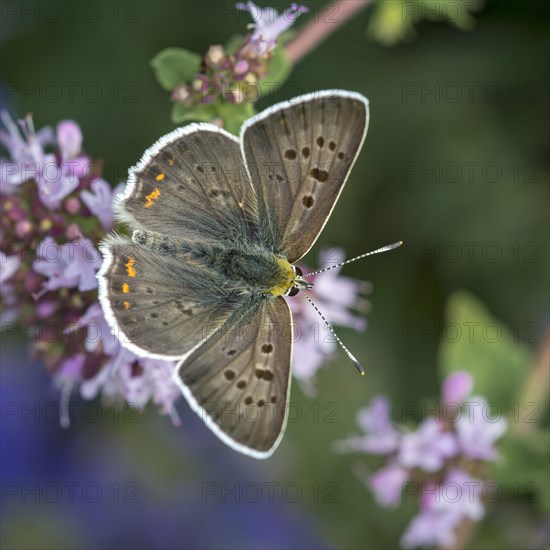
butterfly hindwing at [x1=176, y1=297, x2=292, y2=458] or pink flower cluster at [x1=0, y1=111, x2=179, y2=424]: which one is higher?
pink flower cluster at [x1=0, y1=111, x2=179, y2=424]

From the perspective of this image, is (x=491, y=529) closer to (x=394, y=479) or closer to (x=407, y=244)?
(x=394, y=479)

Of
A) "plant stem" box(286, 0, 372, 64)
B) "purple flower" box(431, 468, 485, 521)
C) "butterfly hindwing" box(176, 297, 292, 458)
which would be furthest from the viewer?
"purple flower" box(431, 468, 485, 521)

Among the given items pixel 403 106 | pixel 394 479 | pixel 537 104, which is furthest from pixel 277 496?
pixel 537 104

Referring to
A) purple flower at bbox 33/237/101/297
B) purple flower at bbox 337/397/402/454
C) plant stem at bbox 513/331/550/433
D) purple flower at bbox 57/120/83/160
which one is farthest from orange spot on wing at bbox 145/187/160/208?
plant stem at bbox 513/331/550/433

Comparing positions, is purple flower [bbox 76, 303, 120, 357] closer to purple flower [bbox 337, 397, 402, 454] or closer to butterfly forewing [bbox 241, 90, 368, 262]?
butterfly forewing [bbox 241, 90, 368, 262]

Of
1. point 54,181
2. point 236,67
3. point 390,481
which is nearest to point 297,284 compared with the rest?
point 236,67

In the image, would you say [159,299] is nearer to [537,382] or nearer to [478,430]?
[478,430]
